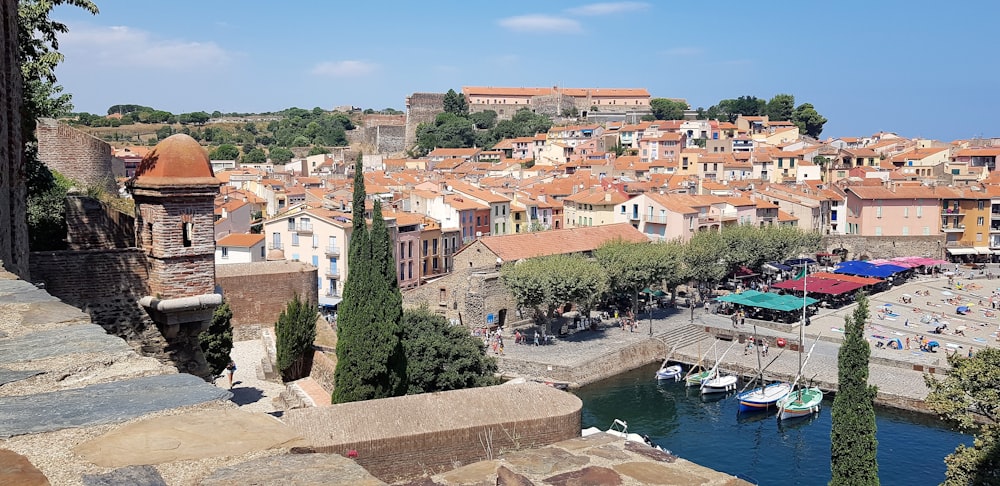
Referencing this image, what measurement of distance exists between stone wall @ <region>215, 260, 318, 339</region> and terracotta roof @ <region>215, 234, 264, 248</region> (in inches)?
552

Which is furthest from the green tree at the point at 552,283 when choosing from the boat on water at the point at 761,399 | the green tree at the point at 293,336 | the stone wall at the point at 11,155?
the stone wall at the point at 11,155

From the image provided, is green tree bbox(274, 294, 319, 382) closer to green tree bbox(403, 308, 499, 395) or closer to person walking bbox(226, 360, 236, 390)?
person walking bbox(226, 360, 236, 390)

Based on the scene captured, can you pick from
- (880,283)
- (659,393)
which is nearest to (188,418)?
(659,393)

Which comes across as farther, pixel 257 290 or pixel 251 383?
pixel 257 290

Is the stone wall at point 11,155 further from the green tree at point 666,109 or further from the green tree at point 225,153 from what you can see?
the green tree at point 666,109

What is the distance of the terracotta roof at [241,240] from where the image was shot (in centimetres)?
3981

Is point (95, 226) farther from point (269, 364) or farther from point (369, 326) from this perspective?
point (269, 364)

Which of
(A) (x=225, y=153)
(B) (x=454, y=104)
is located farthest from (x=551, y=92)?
(A) (x=225, y=153)

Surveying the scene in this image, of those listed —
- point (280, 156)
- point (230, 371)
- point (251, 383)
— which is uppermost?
point (280, 156)

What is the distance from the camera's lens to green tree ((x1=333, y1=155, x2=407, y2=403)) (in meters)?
18.6

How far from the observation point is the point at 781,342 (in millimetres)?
33438

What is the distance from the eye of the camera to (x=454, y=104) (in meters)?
110

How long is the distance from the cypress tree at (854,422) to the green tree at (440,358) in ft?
28.2

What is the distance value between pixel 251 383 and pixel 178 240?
12.5 m
